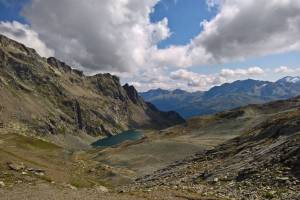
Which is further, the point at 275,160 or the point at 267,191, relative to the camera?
the point at 275,160

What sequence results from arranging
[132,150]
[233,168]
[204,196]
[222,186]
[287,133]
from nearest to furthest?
1. [204,196]
2. [222,186]
3. [233,168]
4. [287,133]
5. [132,150]

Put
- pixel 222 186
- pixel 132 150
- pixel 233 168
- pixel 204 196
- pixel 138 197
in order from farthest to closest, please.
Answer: pixel 132 150 → pixel 233 168 → pixel 222 186 → pixel 204 196 → pixel 138 197

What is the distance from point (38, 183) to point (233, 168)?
1039 inches

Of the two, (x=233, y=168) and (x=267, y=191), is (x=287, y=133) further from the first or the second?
(x=267, y=191)

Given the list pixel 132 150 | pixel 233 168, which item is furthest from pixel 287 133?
pixel 132 150

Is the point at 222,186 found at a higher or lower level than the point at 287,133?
lower

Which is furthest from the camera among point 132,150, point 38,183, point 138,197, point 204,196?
point 132,150

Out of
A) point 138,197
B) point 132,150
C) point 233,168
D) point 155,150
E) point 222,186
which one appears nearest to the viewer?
point 138,197

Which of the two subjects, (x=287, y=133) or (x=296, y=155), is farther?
(x=287, y=133)

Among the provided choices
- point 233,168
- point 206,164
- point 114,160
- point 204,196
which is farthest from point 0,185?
point 114,160

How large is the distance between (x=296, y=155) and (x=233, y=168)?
10280 millimetres

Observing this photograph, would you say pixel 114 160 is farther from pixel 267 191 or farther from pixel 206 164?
pixel 267 191

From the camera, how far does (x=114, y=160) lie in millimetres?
158000

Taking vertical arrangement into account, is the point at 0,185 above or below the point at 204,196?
above
